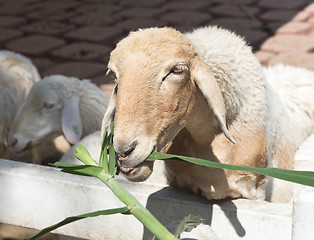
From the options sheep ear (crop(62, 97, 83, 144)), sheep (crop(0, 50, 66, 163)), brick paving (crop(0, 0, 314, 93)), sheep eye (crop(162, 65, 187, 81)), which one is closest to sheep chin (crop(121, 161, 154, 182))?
sheep eye (crop(162, 65, 187, 81))

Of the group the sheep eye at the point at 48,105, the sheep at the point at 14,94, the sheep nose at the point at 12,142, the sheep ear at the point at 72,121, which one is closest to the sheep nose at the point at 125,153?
the sheep ear at the point at 72,121

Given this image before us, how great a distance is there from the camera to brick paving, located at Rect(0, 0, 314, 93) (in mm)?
4750

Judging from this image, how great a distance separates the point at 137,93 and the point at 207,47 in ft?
1.54

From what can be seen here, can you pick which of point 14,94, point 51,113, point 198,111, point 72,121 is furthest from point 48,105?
point 198,111

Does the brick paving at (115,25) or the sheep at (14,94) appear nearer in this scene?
the sheep at (14,94)

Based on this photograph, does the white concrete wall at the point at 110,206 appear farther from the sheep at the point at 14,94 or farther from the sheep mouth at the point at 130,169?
the sheep at the point at 14,94

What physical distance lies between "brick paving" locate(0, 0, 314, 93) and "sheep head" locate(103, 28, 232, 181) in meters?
2.36

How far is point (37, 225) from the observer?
2.29 metres

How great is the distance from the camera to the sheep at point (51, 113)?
3.22 meters

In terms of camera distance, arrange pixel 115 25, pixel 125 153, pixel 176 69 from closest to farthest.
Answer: pixel 125 153 < pixel 176 69 < pixel 115 25

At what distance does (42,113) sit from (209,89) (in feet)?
5.44

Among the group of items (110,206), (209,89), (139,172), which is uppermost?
(209,89)

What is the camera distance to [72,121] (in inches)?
124

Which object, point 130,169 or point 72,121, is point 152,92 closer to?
point 130,169
